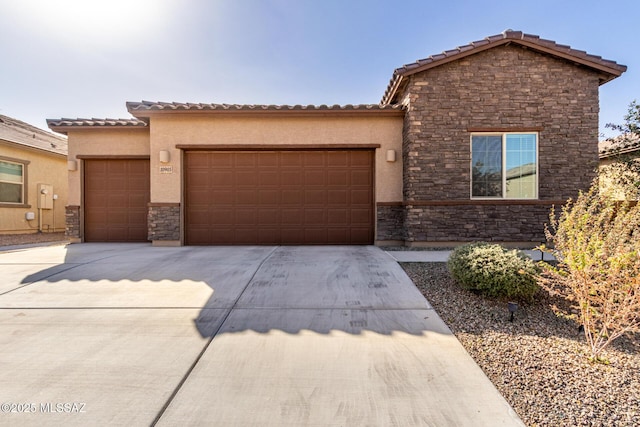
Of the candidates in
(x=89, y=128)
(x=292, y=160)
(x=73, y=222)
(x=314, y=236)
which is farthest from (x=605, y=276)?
(x=73, y=222)

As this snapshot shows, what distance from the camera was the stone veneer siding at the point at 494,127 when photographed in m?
7.69

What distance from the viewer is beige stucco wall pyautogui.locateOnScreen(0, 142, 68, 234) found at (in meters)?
11.6

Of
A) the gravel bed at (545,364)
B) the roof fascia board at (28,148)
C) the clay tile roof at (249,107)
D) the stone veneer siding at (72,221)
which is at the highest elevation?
the clay tile roof at (249,107)

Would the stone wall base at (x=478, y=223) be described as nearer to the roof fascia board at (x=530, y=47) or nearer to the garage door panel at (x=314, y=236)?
the garage door panel at (x=314, y=236)

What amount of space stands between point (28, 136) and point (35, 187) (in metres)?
2.56

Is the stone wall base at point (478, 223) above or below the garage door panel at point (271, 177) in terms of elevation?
below

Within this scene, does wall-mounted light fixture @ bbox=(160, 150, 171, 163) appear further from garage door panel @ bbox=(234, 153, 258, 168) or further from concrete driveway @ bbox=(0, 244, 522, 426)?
concrete driveway @ bbox=(0, 244, 522, 426)

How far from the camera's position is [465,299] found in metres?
4.11

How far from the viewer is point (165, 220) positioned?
8.49 m

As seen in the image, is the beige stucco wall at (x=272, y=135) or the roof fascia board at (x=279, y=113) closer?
the roof fascia board at (x=279, y=113)

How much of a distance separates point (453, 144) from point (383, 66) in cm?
451

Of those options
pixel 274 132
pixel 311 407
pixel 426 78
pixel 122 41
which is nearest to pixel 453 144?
pixel 426 78

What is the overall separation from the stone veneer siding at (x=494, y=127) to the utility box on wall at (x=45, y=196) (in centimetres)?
1523

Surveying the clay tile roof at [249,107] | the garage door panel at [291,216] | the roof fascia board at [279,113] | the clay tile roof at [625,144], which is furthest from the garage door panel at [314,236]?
the clay tile roof at [625,144]
